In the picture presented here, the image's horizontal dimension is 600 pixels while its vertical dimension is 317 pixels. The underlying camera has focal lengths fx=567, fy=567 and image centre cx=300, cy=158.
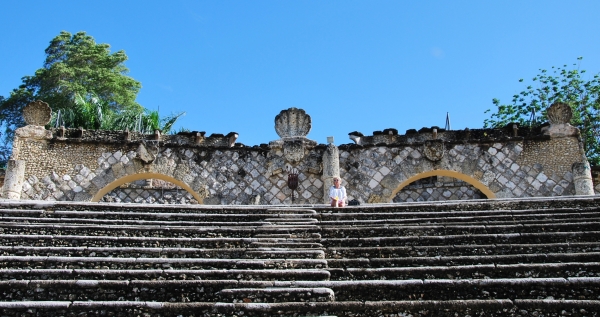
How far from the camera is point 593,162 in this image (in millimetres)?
18078

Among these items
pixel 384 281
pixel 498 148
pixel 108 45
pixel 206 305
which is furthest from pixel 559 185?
pixel 108 45

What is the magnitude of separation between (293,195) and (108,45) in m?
15.4

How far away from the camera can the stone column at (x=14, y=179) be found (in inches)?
422

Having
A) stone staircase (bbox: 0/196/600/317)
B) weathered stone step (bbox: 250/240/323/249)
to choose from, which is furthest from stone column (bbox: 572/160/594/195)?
weathered stone step (bbox: 250/240/323/249)

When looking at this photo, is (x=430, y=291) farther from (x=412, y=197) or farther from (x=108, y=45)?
(x=108, y=45)

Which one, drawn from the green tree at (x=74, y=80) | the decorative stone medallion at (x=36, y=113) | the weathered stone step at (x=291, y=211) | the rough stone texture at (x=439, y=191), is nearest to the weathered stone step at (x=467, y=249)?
the weathered stone step at (x=291, y=211)

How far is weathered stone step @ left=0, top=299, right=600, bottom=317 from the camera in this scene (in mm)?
4445

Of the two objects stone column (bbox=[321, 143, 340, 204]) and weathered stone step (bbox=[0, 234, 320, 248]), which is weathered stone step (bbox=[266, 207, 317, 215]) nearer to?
weathered stone step (bbox=[0, 234, 320, 248])

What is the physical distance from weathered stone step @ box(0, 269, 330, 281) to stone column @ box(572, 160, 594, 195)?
730 centimetres

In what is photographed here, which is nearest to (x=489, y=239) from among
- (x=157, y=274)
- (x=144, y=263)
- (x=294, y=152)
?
(x=157, y=274)

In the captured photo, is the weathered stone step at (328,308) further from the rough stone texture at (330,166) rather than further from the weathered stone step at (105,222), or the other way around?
the rough stone texture at (330,166)

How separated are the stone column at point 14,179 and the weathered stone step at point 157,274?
631 cm

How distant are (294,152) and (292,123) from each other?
2.03 feet

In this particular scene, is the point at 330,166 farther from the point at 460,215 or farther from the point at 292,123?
the point at 460,215
